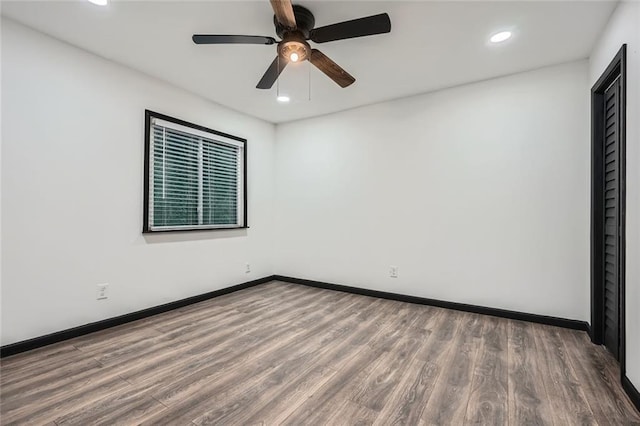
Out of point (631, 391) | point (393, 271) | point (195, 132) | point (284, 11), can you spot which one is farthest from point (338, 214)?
point (631, 391)

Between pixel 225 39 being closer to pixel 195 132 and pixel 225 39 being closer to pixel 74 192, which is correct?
pixel 195 132

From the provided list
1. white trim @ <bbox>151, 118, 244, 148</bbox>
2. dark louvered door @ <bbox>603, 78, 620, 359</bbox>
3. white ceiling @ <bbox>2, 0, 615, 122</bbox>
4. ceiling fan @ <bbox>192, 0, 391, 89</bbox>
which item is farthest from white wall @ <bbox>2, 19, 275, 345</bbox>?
dark louvered door @ <bbox>603, 78, 620, 359</bbox>

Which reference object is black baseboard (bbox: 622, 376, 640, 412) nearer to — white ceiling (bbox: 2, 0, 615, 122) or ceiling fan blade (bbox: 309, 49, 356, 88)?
white ceiling (bbox: 2, 0, 615, 122)

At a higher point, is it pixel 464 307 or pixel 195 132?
pixel 195 132

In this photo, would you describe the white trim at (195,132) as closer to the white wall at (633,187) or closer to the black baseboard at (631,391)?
the white wall at (633,187)

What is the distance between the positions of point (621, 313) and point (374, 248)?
238 cm

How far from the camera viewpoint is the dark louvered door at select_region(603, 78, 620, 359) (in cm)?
211

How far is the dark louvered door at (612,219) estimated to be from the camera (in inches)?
83.0

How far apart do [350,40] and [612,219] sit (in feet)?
8.38

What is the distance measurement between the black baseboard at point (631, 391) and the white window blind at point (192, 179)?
3980 millimetres

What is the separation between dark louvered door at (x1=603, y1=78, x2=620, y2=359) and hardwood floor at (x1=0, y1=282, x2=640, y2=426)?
26 centimetres

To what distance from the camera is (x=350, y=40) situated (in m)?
2.47

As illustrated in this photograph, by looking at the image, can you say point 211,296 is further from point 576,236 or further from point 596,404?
point 576,236

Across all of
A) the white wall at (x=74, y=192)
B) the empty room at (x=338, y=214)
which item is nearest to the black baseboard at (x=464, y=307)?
the empty room at (x=338, y=214)
